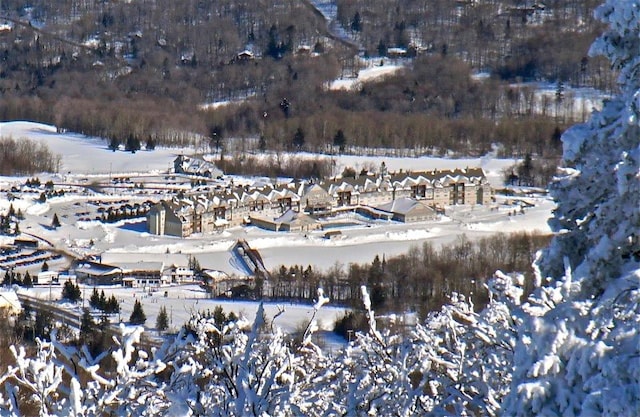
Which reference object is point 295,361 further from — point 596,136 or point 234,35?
point 234,35

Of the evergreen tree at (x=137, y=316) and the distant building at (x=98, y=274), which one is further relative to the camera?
the distant building at (x=98, y=274)

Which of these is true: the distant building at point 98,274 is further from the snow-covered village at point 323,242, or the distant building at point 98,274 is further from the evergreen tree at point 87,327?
the evergreen tree at point 87,327

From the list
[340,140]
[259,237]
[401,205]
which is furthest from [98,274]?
[340,140]

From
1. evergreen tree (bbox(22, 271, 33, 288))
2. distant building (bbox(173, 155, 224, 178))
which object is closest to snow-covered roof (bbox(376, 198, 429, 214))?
distant building (bbox(173, 155, 224, 178))

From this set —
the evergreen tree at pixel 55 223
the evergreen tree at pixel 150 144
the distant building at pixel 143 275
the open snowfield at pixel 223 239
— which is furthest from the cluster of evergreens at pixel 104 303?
the evergreen tree at pixel 150 144

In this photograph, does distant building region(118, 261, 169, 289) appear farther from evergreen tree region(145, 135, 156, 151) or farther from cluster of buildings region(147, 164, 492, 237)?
evergreen tree region(145, 135, 156, 151)

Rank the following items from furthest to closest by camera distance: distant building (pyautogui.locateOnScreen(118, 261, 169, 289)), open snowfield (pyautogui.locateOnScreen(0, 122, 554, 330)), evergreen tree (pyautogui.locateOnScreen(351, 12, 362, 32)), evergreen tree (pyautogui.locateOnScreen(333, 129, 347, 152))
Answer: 1. evergreen tree (pyautogui.locateOnScreen(351, 12, 362, 32))
2. evergreen tree (pyautogui.locateOnScreen(333, 129, 347, 152))
3. distant building (pyautogui.locateOnScreen(118, 261, 169, 289))
4. open snowfield (pyautogui.locateOnScreen(0, 122, 554, 330))
